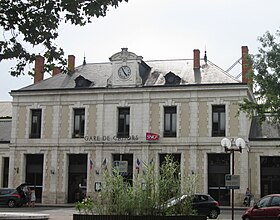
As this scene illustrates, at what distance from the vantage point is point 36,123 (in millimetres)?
44625

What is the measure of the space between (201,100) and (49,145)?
13063 mm

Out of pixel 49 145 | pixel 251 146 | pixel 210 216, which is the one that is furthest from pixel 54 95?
pixel 210 216

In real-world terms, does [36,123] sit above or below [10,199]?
above

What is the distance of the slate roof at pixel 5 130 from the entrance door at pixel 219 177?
18.1m

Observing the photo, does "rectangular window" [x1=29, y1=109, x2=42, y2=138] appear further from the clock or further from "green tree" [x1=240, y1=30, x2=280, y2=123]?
"green tree" [x1=240, y1=30, x2=280, y2=123]

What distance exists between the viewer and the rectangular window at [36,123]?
44406 millimetres

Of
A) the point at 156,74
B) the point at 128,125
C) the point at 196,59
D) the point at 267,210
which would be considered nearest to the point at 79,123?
the point at 128,125

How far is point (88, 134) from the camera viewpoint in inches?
1686

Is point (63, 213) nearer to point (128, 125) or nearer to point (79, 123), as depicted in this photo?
point (128, 125)

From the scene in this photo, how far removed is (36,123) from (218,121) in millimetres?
15349

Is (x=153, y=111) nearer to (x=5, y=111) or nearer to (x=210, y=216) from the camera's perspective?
(x=210, y=216)

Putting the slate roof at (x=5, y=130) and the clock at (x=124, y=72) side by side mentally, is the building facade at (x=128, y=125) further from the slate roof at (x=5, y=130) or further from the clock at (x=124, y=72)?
the slate roof at (x=5, y=130)

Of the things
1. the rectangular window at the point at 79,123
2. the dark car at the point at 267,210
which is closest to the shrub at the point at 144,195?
the dark car at the point at 267,210

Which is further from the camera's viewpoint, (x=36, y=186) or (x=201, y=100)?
(x=36, y=186)
